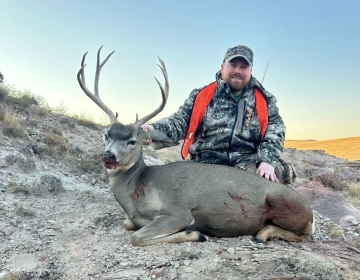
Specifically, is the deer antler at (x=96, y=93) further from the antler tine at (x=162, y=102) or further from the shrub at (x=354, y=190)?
the shrub at (x=354, y=190)

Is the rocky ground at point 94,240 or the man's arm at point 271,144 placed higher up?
the man's arm at point 271,144

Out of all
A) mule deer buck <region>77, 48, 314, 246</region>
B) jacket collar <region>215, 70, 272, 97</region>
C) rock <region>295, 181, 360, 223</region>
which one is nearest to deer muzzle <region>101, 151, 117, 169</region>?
mule deer buck <region>77, 48, 314, 246</region>

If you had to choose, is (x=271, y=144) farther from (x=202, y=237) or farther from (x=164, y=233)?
(x=164, y=233)

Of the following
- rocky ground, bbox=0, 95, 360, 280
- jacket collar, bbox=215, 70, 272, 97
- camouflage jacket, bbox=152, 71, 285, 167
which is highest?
jacket collar, bbox=215, 70, 272, 97

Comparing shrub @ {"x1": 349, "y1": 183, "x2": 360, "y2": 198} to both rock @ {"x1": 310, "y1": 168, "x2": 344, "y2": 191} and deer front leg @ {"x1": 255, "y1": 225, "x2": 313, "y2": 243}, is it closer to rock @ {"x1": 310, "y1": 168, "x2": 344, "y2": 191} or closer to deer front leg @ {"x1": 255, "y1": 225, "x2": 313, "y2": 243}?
rock @ {"x1": 310, "y1": 168, "x2": 344, "y2": 191}

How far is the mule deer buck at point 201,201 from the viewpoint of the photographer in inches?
190

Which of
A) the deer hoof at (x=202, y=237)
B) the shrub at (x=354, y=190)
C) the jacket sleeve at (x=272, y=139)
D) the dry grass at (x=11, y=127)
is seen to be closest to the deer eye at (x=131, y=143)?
the deer hoof at (x=202, y=237)

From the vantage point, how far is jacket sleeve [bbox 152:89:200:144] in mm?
6355

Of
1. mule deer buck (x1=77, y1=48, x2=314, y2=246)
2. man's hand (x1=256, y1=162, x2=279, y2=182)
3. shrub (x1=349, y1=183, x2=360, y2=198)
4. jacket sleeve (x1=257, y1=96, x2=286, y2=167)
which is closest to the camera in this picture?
mule deer buck (x1=77, y1=48, x2=314, y2=246)

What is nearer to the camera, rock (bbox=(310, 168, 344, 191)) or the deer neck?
the deer neck

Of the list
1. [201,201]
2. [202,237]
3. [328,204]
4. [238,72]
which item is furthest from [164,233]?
[328,204]

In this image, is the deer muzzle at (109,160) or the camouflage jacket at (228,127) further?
the camouflage jacket at (228,127)

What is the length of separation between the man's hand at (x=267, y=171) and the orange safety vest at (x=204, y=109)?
0.76 m

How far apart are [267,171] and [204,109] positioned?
5.10 ft
